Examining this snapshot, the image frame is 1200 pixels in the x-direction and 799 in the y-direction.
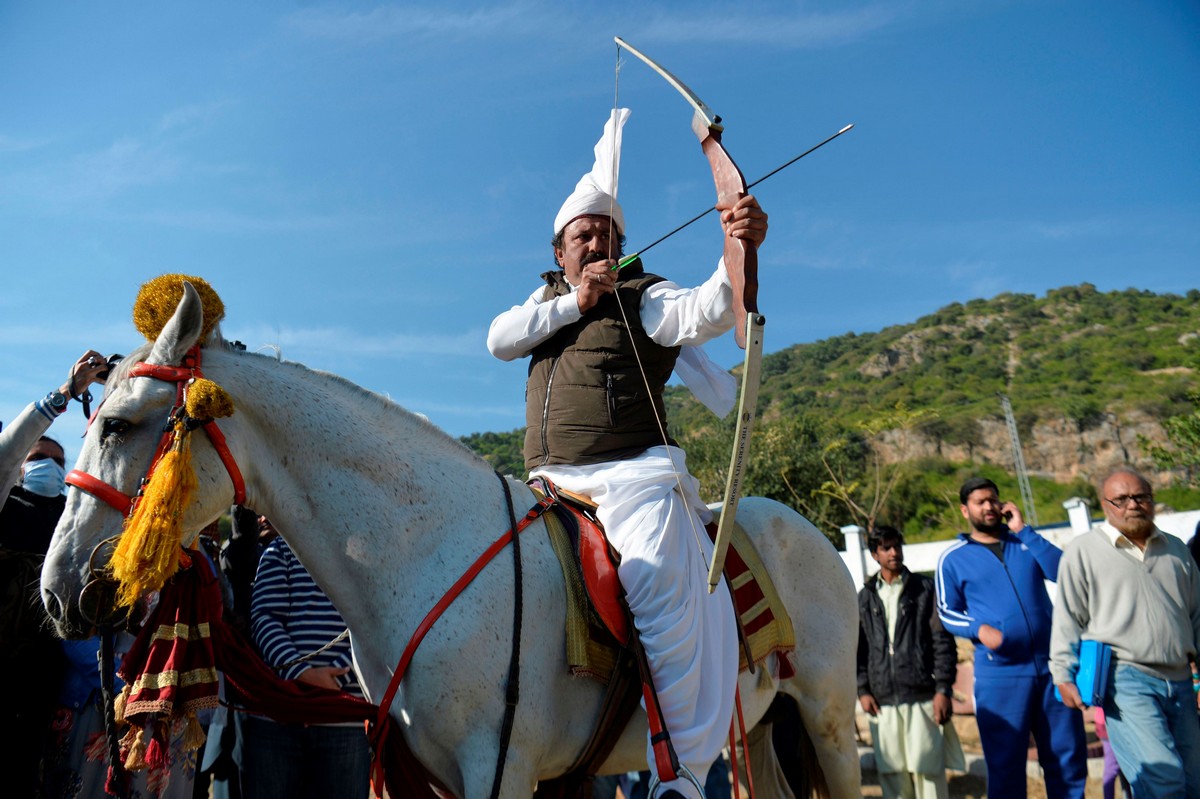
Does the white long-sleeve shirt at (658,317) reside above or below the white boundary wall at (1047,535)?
above

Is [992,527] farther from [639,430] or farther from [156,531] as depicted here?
[156,531]

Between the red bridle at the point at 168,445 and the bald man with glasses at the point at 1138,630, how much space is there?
495 centimetres

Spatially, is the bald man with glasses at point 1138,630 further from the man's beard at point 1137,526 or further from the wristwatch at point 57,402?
the wristwatch at point 57,402

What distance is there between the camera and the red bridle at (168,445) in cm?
261

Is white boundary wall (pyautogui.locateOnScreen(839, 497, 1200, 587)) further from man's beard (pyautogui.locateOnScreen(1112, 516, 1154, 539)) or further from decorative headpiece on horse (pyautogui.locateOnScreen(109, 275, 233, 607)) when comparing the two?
decorative headpiece on horse (pyautogui.locateOnScreen(109, 275, 233, 607))

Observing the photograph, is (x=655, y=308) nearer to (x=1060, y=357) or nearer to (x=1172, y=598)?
(x=1172, y=598)

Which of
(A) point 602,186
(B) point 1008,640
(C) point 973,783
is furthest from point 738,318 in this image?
(C) point 973,783

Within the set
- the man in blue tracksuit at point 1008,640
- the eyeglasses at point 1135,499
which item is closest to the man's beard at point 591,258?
the eyeglasses at point 1135,499

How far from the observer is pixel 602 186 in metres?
3.99

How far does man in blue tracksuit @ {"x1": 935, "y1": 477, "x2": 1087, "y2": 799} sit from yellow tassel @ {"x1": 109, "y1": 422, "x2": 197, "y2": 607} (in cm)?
533

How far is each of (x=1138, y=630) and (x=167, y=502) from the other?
17.3ft

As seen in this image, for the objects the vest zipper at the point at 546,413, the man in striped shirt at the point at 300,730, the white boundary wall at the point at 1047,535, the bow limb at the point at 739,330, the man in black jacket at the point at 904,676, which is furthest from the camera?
the white boundary wall at the point at 1047,535

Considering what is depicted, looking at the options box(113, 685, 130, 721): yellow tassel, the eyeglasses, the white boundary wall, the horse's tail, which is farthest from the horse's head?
the white boundary wall

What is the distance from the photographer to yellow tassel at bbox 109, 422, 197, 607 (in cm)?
251
